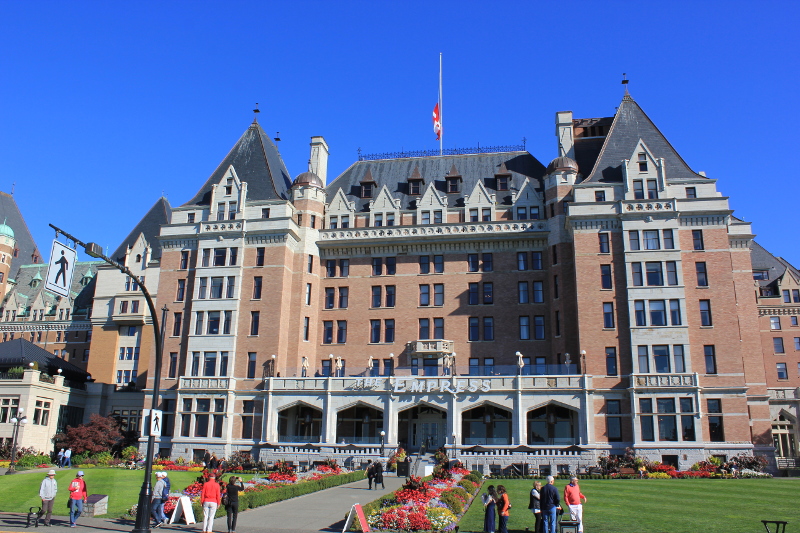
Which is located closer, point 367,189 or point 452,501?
point 452,501

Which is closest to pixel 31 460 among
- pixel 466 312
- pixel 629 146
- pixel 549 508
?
pixel 466 312

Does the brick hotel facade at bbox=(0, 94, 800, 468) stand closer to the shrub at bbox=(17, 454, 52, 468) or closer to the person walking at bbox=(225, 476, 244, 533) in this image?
the shrub at bbox=(17, 454, 52, 468)

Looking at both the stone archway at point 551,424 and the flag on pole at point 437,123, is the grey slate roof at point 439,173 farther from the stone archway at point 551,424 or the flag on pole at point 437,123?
the stone archway at point 551,424

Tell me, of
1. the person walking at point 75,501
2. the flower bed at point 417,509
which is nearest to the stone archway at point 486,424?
the flower bed at point 417,509

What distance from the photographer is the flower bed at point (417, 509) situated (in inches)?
861

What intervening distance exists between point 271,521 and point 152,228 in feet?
177

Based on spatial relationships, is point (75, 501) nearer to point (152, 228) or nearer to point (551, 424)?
point (551, 424)

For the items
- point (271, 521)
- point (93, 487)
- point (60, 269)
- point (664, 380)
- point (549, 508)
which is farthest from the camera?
point (664, 380)

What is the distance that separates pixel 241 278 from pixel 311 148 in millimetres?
15235

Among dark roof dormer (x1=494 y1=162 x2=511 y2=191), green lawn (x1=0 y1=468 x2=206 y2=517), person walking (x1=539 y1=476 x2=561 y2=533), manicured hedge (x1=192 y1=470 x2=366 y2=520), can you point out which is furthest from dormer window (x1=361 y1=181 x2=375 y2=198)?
person walking (x1=539 y1=476 x2=561 y2=533)

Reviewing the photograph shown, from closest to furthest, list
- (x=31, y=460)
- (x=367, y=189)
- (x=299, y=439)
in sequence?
(x=31, y=460)
(x=299, y=439)
(x=367, y=189)

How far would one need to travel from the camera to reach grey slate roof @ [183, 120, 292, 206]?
195 ft

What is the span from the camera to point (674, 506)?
26531 mm

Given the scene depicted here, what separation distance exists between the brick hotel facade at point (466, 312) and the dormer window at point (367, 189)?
47cm
